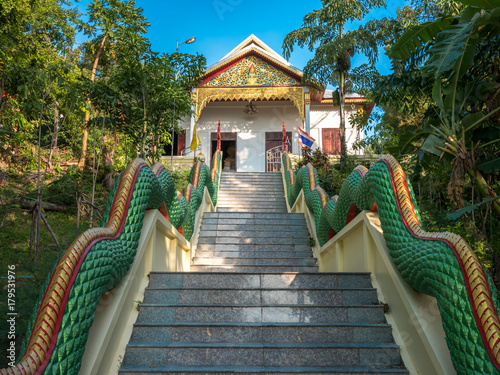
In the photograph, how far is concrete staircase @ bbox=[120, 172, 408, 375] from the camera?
2500mm

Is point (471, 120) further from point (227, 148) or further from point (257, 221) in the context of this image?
point (227, 148)

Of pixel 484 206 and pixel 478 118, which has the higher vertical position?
pixel 478 118

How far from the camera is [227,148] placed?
18594 millimetres

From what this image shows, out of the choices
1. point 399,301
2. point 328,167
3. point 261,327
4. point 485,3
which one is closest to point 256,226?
point 261,327

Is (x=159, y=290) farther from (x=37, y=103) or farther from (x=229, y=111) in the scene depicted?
(x=229, y=111)

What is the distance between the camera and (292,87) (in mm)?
14281

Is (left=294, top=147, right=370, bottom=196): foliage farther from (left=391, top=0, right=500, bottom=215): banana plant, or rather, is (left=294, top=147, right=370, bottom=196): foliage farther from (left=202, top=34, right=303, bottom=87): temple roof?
(left=391, top=0, right=500, bottom=215): banana plant

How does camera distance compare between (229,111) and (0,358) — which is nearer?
(0,358)

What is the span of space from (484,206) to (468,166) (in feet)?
2.60

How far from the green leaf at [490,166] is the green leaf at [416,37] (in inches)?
55.8

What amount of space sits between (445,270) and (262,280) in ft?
5.38

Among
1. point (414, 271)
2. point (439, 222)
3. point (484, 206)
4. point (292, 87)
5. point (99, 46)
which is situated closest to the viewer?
point (414, 271)

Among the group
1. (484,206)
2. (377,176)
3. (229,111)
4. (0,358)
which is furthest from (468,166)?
(229,111)

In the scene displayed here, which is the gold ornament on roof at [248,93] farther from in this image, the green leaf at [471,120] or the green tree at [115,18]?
the green leaf at [471,120]
